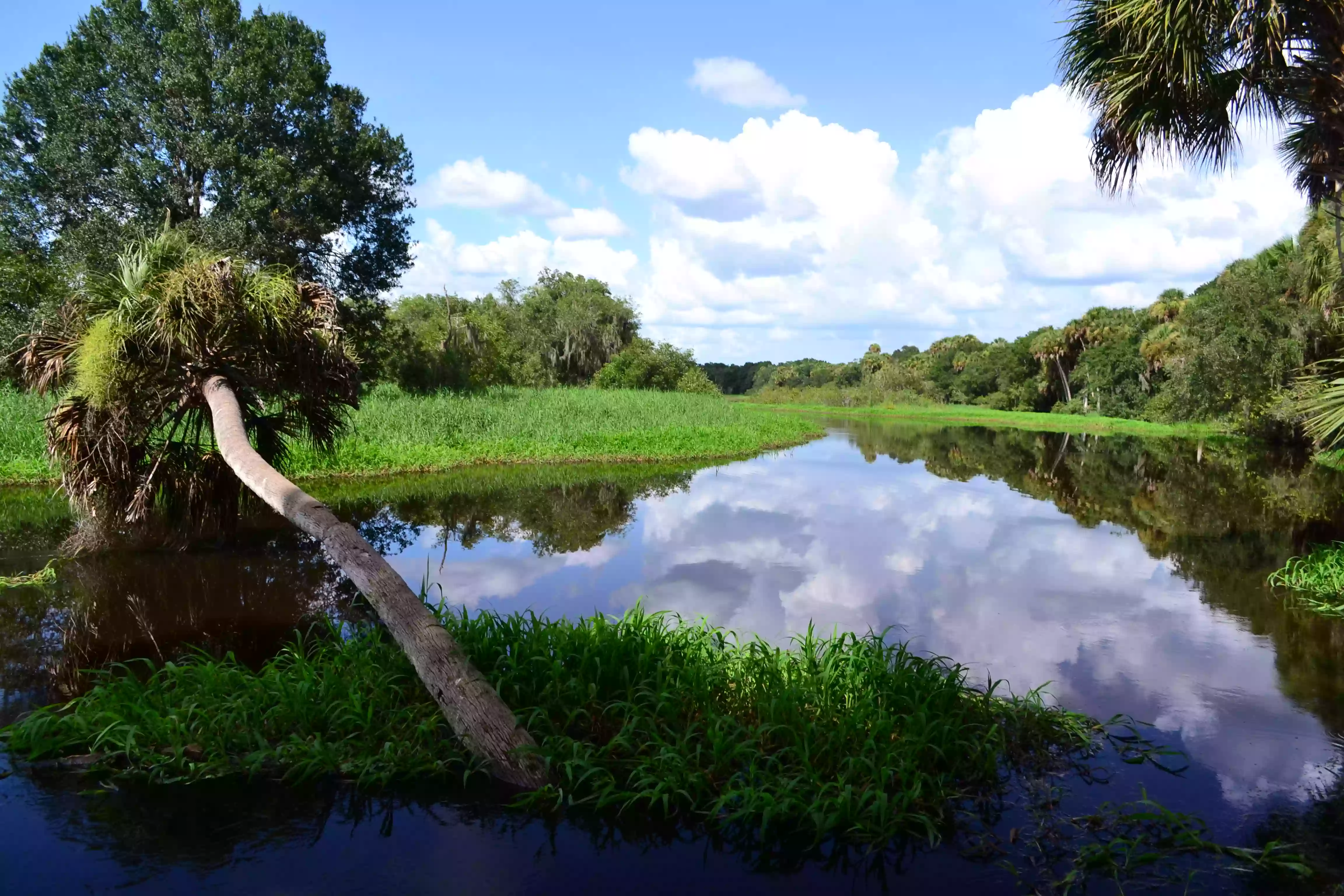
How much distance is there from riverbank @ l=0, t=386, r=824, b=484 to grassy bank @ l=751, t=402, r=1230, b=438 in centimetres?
1877

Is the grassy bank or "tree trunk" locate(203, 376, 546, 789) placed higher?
the grassy bank

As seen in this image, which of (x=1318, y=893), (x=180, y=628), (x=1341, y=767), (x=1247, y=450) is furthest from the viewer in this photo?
(x=1247, y=450)

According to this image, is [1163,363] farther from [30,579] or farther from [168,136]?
[30,579]

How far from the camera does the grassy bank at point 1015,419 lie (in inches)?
1518

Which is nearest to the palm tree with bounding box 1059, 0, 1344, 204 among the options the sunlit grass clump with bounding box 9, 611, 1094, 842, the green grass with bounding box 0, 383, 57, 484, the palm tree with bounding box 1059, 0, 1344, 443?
the palm tree with bounding box 1059, 0, 1344, 443

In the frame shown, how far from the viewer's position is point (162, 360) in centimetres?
771

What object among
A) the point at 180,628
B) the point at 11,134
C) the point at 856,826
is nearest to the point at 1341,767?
the point at 856,826

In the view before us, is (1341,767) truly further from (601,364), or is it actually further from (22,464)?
(601,364)

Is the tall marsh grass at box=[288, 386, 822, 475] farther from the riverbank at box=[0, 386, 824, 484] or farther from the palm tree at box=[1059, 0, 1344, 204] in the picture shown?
the palm tree at box=[1059, 0, 1344, 204]

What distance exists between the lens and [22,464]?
1376cm

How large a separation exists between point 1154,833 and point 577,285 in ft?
182

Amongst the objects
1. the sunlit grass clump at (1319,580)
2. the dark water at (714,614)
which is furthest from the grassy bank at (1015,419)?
the sunlit grass clump at (1319,580)

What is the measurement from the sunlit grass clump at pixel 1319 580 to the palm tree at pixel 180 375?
954 cm

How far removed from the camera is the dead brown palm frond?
7.58 metres
